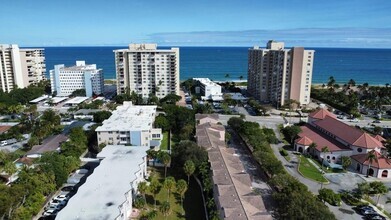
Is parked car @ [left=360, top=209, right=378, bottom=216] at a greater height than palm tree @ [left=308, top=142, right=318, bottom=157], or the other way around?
palm tree @ [left=308, top=142, right=318, bottom=157]

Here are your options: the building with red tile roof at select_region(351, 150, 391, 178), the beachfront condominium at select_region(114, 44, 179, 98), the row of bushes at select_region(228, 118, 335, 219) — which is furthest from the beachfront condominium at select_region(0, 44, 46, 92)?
the building with red tile roof at select_region(351, 150, 391, 178)

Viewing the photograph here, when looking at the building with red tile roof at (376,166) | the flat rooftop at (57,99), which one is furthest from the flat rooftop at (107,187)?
the flat rooftop at (57,99)

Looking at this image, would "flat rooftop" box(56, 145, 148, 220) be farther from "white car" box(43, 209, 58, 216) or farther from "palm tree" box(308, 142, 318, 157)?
"palm tree" box(308, 142, 318, 157)

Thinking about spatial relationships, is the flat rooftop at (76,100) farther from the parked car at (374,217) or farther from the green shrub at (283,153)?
the parked car at (374,217)

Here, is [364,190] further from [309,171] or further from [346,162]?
[309,171]

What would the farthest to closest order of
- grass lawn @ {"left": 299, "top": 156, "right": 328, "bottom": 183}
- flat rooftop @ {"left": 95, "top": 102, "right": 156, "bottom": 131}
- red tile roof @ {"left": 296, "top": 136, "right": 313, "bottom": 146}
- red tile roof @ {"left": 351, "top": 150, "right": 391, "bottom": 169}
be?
red tile roof @ {"left": 296, "top": 136, "right": 313, "bottom": 146}, flat rooftop @ {"left": 95, "top": 102, "right": 156, "bottom": 131}, red tile roof @ {"left": 351, "top": 150, "right": 391, "bottom": 169}, grass lawn @ {"left": 299, "top": 156, "right": 328, "bottom": 183}
